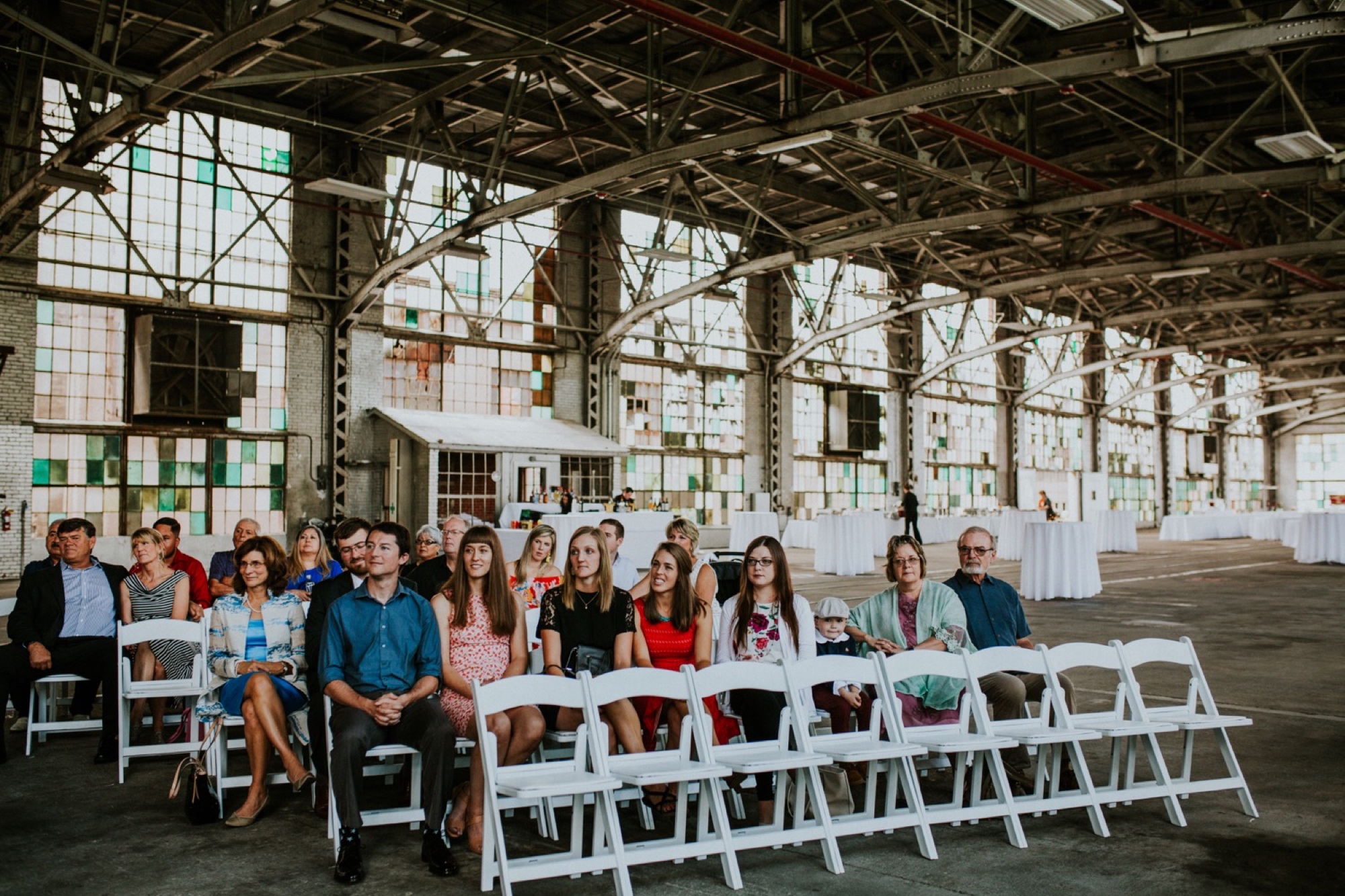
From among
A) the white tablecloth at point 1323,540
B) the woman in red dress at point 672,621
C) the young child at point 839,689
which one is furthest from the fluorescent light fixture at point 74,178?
the white tablecloth at point 1323,540

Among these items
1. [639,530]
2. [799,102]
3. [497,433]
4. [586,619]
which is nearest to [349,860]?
[586,619]

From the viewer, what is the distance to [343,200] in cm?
1845

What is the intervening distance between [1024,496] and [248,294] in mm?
25069

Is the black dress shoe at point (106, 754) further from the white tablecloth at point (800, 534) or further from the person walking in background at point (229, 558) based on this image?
the white tablecloth at point (800, 534)

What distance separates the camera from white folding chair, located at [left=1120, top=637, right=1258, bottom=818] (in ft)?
15.8

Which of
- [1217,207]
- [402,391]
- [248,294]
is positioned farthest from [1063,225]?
[248,294]

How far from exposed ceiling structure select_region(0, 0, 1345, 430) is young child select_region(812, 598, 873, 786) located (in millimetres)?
5182

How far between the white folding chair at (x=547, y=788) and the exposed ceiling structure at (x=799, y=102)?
6.58 m

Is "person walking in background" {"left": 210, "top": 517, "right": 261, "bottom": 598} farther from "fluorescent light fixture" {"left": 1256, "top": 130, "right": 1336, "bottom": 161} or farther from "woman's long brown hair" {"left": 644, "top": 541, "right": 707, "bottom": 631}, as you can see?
"fluorescent light fixture" {"left": 1256, "top": 130, "right": 1336, "bottom": 161}

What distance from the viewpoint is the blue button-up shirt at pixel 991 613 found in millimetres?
5559

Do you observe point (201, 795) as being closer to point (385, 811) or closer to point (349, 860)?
point (385, 811)

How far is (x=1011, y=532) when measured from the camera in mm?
21422

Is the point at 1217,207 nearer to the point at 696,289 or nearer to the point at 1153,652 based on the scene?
the point at 696,289

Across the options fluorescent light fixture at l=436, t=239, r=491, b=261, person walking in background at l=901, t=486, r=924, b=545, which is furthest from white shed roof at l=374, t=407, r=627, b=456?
person walking in background at l=901, t=486, r=924, b=545
